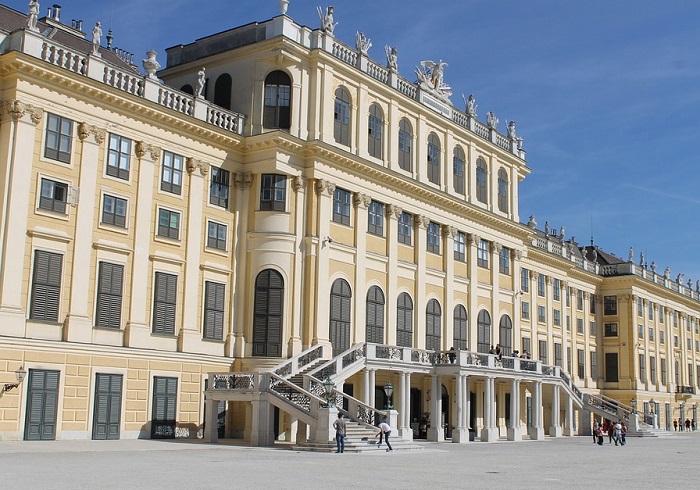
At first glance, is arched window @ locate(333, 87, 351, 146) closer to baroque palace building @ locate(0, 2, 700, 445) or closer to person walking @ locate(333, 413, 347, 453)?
baroque palace building @ locate(0, 2, 700, 445)

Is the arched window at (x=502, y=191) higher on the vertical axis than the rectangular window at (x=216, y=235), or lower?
higher

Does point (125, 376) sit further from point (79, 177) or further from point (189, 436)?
point (79, 177)

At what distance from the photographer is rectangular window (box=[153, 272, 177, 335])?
3750 cm

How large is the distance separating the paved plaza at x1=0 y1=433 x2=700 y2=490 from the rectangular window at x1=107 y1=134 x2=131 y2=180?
34.8 ft

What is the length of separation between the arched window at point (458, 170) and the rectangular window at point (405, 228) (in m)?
5.22

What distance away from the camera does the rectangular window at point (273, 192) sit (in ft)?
137

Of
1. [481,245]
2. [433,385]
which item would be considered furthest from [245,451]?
[481,245]

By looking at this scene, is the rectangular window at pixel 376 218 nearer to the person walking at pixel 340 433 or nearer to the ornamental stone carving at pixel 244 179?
the ornamental stone carving at pixel 244 179

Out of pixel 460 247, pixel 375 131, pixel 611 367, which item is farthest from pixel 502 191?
pixel 611 367

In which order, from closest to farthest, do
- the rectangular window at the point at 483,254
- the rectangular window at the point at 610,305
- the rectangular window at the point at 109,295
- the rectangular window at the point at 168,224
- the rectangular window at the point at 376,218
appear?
the rectangular window at the point at 109,295, the rectangular window at the point at 168,224, the rectangular window at the point at 376,218, the rectangular window at the point at 483,254, the rectangular window at the point at 610,305

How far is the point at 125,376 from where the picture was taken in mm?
35688

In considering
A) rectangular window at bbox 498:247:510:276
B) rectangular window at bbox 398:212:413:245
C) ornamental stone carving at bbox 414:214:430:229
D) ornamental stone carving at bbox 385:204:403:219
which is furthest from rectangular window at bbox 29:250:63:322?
rectangular window at bbox 498:247:510:276

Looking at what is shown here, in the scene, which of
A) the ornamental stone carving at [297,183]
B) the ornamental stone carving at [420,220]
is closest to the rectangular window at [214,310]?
the ornamental stone carving at [297,183]

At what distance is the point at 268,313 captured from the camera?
135 feet
